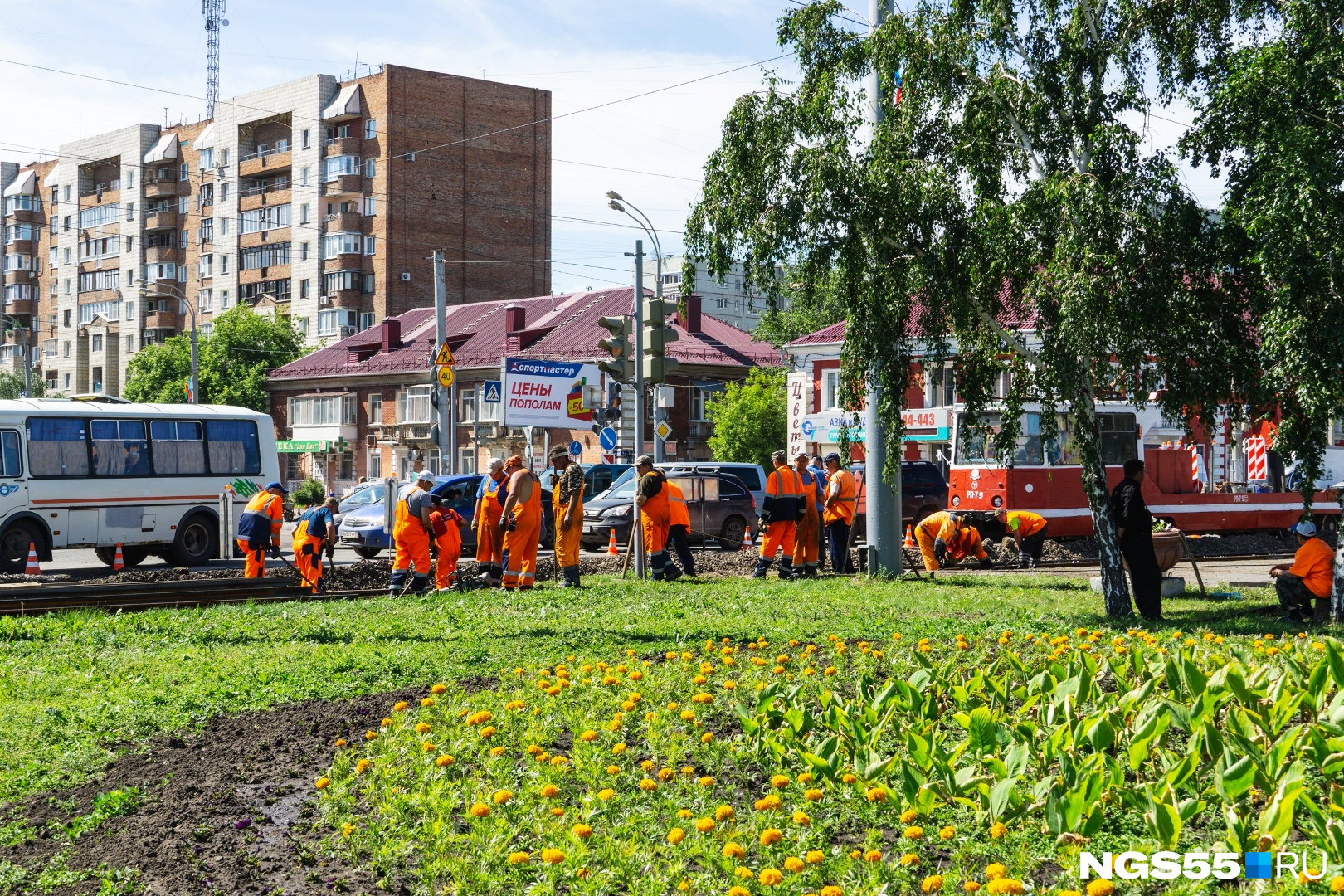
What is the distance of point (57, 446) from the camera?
23453 millimetres

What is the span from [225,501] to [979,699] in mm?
20592

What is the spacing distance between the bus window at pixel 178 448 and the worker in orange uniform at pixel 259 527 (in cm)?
711

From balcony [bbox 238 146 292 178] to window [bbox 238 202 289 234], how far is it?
2.21 m

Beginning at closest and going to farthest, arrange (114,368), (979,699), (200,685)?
(979,699)
(200,685)
(114,368)

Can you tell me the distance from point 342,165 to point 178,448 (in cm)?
5523

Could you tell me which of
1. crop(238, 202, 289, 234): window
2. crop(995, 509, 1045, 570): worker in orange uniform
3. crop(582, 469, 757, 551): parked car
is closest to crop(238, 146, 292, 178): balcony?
crop(238, 202, 289, 234): window

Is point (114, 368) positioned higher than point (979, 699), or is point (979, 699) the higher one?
point (114, 368)

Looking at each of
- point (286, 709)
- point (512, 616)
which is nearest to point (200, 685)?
point (286, 709)

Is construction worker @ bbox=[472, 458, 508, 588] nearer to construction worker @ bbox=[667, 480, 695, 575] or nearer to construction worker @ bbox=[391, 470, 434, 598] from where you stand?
construction worker @ bbox=[391, 470, 434, 598]

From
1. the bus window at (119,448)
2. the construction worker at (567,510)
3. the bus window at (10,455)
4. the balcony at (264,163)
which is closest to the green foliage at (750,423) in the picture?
the bus window at (119,448)

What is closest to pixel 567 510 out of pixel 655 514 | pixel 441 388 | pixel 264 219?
pixel 655 514

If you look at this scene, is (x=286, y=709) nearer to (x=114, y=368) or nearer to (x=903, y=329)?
(x=903, y=329)

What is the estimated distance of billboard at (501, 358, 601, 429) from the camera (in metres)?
40.3

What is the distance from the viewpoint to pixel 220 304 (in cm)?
8706
